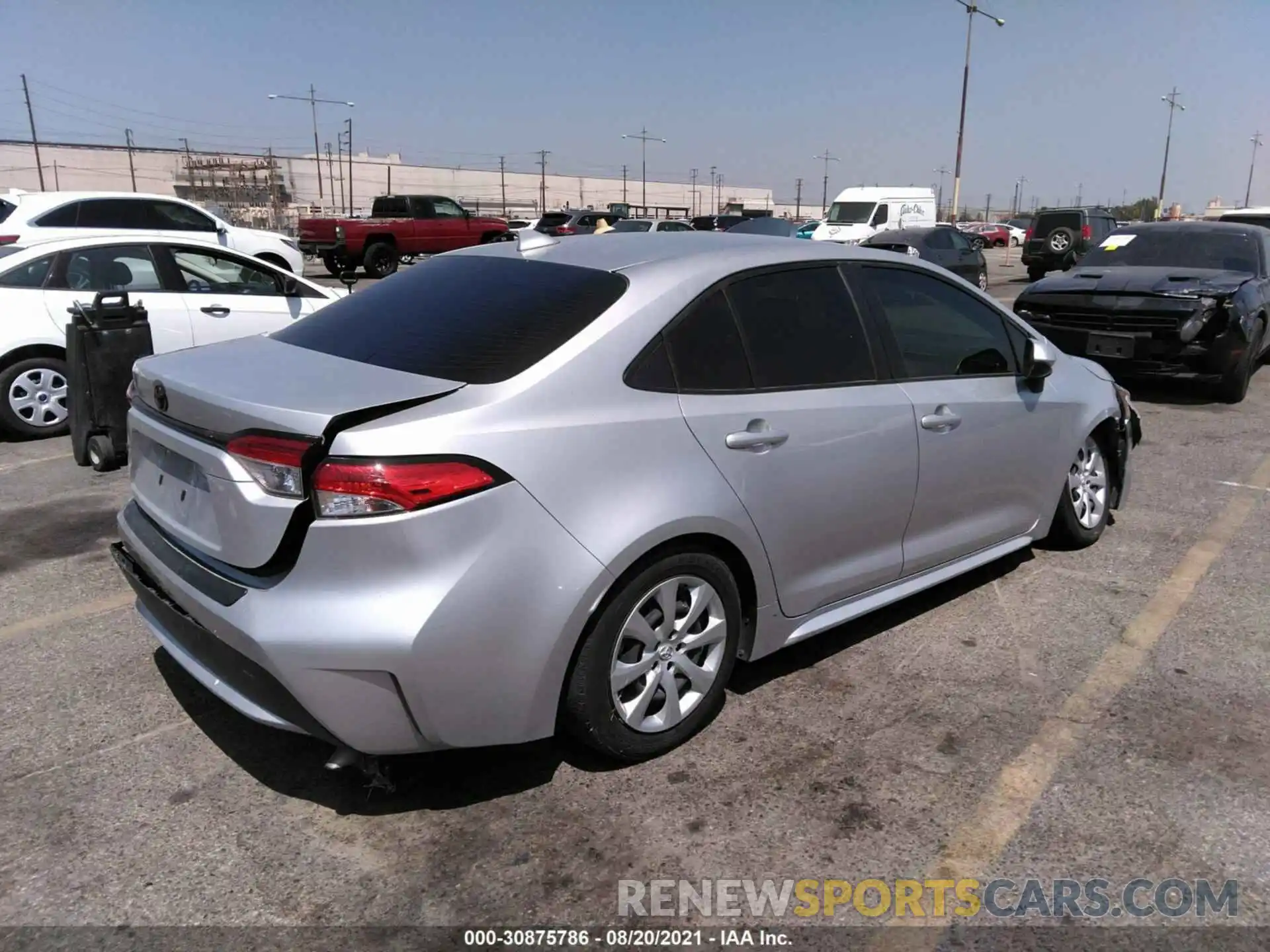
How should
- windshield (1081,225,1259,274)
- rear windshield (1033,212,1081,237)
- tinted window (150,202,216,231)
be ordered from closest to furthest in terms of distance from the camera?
windshield (1081,225,1259,274), tinted window (150,202,216,231), rear windshield (1033,212,1081,237)

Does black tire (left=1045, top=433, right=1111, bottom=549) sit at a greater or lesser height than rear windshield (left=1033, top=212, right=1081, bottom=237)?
lesser

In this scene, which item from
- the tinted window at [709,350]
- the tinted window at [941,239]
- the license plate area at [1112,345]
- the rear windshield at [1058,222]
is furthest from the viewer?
the rear windshield at [1058,222]

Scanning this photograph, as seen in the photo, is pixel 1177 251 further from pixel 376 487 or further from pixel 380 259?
pixel 380 259

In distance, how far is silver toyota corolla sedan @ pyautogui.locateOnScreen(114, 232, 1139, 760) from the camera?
2.48 m

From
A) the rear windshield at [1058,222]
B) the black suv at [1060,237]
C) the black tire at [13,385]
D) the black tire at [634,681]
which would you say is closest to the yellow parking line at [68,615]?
the black tire at [634,681]

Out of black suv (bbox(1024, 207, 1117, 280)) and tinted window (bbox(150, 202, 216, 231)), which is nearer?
tinted window (bbox(150, 202, 216, 231))

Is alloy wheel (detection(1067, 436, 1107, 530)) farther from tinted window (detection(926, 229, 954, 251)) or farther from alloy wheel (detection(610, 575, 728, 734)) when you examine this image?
tinted window (detection(926, 229, 954, 251))

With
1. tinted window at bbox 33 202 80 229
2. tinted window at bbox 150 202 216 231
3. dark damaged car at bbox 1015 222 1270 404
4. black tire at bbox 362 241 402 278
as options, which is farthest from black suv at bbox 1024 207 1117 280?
tinted window at bbox 33 202 80 229

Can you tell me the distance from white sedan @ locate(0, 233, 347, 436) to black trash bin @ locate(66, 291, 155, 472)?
2.85ft

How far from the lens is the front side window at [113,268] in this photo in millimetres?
7414

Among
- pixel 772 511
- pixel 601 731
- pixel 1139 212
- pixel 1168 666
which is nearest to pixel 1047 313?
pixel 1168 666

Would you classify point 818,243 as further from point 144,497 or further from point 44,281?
point 44,281

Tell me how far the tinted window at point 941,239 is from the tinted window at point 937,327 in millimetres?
Result: 14953

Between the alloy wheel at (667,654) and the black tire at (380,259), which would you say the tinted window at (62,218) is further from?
the alloy wheel at (667,654)
